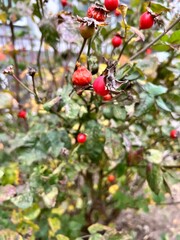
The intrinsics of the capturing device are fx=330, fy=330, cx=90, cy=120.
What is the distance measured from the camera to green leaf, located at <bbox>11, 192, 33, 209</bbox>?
0.81 m

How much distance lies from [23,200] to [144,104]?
0.39 metres

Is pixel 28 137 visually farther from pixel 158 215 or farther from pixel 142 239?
pixel 158 215

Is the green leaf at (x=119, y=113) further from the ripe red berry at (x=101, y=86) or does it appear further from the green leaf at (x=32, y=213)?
the green leaf at (x=32, y=213)

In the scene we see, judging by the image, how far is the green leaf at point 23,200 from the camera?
2.66ft

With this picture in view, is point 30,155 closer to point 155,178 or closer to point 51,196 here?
point 51,196

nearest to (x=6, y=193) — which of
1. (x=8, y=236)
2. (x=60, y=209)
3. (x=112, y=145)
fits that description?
(x=8, y=236)

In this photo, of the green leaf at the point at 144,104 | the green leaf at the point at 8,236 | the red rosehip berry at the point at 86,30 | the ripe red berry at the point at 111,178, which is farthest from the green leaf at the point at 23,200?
the ripe red berry at the point at 111,178

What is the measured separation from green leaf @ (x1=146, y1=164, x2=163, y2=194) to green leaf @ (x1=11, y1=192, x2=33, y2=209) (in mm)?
312

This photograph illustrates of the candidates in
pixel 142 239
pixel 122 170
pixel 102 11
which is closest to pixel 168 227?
pixel 142 239

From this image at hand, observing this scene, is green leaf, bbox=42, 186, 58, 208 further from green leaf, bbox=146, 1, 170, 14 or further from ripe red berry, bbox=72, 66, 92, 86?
green leaf, bbox=146, 1, 170, 14

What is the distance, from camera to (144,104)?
855 mm

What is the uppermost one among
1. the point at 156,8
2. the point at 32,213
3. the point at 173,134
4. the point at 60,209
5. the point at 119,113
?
the point at 156,8

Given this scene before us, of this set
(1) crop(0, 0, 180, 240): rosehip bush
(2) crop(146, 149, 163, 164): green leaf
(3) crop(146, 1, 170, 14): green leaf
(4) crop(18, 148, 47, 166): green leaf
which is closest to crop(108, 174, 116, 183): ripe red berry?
(1) crop(0, 0, 180, 240): rosehip bush

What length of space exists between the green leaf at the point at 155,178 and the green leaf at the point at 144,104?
153 millimetres
